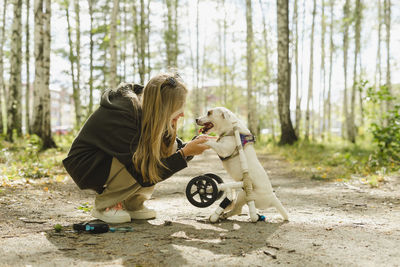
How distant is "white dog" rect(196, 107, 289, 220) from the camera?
361cm

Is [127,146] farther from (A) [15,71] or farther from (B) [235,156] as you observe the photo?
(A) [15,71]

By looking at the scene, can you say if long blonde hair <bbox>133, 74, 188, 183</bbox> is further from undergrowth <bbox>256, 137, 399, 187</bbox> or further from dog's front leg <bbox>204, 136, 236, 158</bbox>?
undergrowth <bbox>256, 137, 399, 187</bbox>

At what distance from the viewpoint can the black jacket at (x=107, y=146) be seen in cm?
A: 332

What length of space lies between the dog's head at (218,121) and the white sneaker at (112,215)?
117cm

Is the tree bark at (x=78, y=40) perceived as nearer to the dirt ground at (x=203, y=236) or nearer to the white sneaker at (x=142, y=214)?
the dirt ground at (x=203, y=236)

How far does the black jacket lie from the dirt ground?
0.52 meters

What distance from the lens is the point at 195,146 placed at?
11.3 ft

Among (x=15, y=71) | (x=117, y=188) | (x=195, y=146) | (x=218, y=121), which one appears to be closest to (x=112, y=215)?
(x=117, y=188)

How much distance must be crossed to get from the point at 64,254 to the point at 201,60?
110ft

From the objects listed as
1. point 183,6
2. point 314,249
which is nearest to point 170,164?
point 314,249

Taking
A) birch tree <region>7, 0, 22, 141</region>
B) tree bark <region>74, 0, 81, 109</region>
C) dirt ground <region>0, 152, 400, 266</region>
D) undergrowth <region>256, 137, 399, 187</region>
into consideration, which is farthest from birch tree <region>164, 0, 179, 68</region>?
dirt ground <region>0, 152, 400, 266</region>

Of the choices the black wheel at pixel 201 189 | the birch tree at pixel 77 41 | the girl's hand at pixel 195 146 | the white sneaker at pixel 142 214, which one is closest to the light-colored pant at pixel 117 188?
the white sneaker at pixel 142 214

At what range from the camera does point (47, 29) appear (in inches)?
454

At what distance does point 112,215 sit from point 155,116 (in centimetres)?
110
